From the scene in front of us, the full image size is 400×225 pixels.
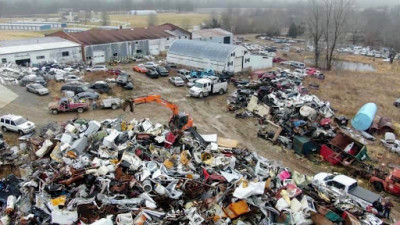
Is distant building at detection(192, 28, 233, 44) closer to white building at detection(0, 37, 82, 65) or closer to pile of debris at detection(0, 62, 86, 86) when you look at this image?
white building at detection(0, 37, 82, 65)

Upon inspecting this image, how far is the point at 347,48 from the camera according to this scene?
263ft

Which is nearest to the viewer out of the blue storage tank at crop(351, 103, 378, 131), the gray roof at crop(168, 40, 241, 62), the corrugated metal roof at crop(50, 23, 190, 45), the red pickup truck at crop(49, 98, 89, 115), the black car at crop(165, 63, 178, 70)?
the blue storage tank at crop(351, 103, 378, 131)

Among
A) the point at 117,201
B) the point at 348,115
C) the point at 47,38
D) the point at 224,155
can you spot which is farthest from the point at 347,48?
the point at 117,201

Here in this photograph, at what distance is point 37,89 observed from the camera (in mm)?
30266

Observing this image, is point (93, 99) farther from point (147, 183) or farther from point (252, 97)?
point (147, 183)

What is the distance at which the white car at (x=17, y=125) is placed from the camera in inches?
862

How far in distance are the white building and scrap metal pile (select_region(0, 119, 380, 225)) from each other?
2488cm

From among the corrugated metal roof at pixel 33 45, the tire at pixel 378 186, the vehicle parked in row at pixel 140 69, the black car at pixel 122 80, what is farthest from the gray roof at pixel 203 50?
the tire at pixel 378 186

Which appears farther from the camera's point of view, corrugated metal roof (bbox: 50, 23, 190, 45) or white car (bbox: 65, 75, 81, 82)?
corrugated metal roof (bbox: 50, 23, 190, 45)

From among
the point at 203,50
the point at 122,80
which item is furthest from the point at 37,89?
the point at 203,50

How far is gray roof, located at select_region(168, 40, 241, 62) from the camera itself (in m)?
39.8

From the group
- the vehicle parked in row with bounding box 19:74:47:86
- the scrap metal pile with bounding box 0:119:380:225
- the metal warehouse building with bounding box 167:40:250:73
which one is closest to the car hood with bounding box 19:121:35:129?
the scrap metal pile with bounding box 0:119:380:225

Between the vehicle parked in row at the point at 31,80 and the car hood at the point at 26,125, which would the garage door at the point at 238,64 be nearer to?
the vehicle parked in row at the point at 31,80

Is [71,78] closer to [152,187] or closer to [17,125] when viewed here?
[17,125]
